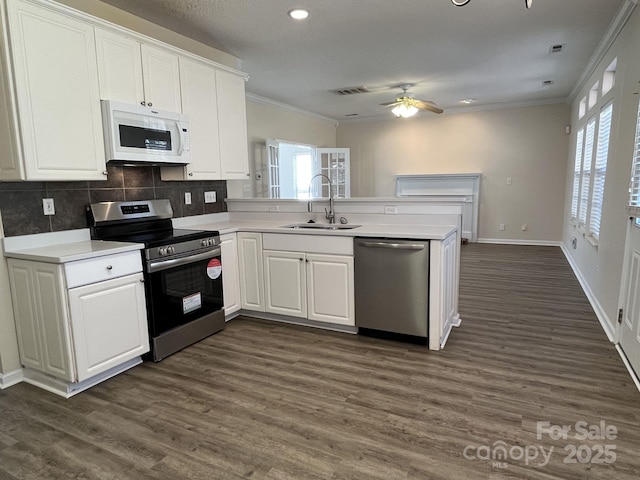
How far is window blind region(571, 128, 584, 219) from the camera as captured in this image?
219 inches

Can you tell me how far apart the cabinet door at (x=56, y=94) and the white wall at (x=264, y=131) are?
102 inches

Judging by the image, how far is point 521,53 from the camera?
14.5 ft

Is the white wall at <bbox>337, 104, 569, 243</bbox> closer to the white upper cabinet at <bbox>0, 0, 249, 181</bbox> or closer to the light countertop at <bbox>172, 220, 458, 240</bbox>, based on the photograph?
the light countertop at <bbox>172, 220, 458, 240</bbox>

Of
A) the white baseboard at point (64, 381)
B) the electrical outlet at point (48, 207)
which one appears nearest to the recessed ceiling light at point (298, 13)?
the electrical outlet at point (48, 207)

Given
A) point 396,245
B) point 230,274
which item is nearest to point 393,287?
point 396,245

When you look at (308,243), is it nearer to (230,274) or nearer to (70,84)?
(230,274)

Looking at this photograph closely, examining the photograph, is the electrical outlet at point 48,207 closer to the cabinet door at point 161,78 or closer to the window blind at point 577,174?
the cabinet door at point 161,78

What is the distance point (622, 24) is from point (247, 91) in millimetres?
4595

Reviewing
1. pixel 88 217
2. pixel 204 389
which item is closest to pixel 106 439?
pixel 204 389

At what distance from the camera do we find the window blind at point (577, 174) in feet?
18.2

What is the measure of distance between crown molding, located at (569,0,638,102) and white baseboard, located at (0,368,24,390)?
5.21 meters

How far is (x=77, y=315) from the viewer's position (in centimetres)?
241

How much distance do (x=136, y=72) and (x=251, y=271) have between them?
1911 mm

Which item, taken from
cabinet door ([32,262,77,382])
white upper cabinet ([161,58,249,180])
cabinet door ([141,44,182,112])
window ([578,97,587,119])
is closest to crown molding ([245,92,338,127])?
white upper cabinet ([161,58,249,180])
